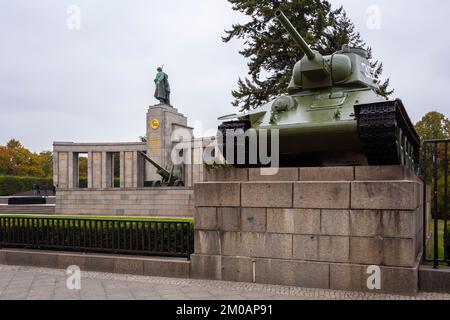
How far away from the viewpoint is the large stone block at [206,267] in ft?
24.3

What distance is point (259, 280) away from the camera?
23.3 ft

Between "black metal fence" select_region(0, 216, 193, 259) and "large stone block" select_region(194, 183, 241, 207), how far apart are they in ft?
2.08

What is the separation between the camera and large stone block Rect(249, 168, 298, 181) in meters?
7.18

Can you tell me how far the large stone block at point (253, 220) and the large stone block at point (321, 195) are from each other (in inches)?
24.1

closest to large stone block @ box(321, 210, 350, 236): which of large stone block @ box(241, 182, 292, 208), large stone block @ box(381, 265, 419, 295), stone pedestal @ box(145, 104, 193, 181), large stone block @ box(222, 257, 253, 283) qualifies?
large stone block @ box(241, 182, 292, 208)

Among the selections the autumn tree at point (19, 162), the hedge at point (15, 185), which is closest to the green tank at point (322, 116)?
the hedge at point (15, 185)

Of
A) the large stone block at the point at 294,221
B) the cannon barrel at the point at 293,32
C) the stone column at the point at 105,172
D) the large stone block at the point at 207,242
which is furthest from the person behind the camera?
the stone column at the point at 105,172

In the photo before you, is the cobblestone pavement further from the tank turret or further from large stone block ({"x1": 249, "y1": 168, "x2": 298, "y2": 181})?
the tank turret

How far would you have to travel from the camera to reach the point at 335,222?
6.62 m

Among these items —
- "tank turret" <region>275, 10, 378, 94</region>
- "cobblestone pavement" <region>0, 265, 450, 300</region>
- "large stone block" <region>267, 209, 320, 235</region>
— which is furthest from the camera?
"tank turret" <region>275, 10, 378, 94</region>

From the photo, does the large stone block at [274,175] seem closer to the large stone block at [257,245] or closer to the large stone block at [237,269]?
the large stone block at [257,245]
